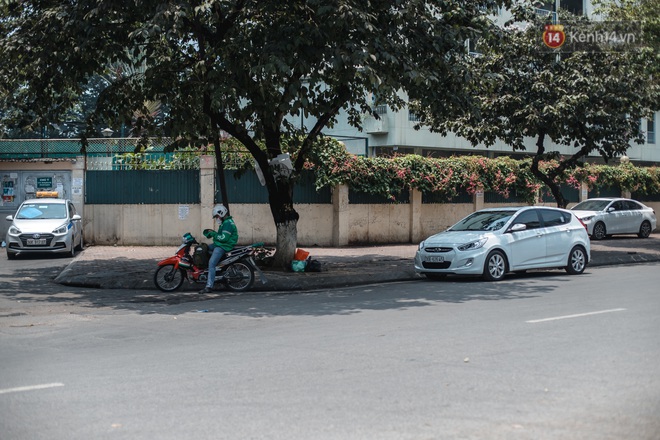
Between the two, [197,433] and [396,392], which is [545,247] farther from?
[197,433]

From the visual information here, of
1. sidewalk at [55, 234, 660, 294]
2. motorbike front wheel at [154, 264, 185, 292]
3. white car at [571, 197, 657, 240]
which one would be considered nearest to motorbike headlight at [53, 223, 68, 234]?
sidewalk at [55, 234, 660, 294]

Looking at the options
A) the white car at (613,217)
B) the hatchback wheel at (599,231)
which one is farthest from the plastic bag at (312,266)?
the hatchback wheel at (599,231)

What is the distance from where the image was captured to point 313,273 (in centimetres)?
1672

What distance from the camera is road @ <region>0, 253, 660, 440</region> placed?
5.43 m

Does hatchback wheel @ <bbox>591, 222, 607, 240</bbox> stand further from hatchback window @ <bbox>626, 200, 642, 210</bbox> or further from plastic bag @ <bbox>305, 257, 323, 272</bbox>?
plastic bag @ <bbox>305, 257, 323, 272</bbox>

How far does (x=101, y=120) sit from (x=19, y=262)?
224 inches

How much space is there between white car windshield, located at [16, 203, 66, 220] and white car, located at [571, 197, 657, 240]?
18408 millimetres

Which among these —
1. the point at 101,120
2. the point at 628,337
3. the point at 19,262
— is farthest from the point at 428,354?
the point at 19,262

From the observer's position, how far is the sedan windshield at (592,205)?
29.4 m

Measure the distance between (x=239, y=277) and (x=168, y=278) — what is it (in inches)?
55.2
